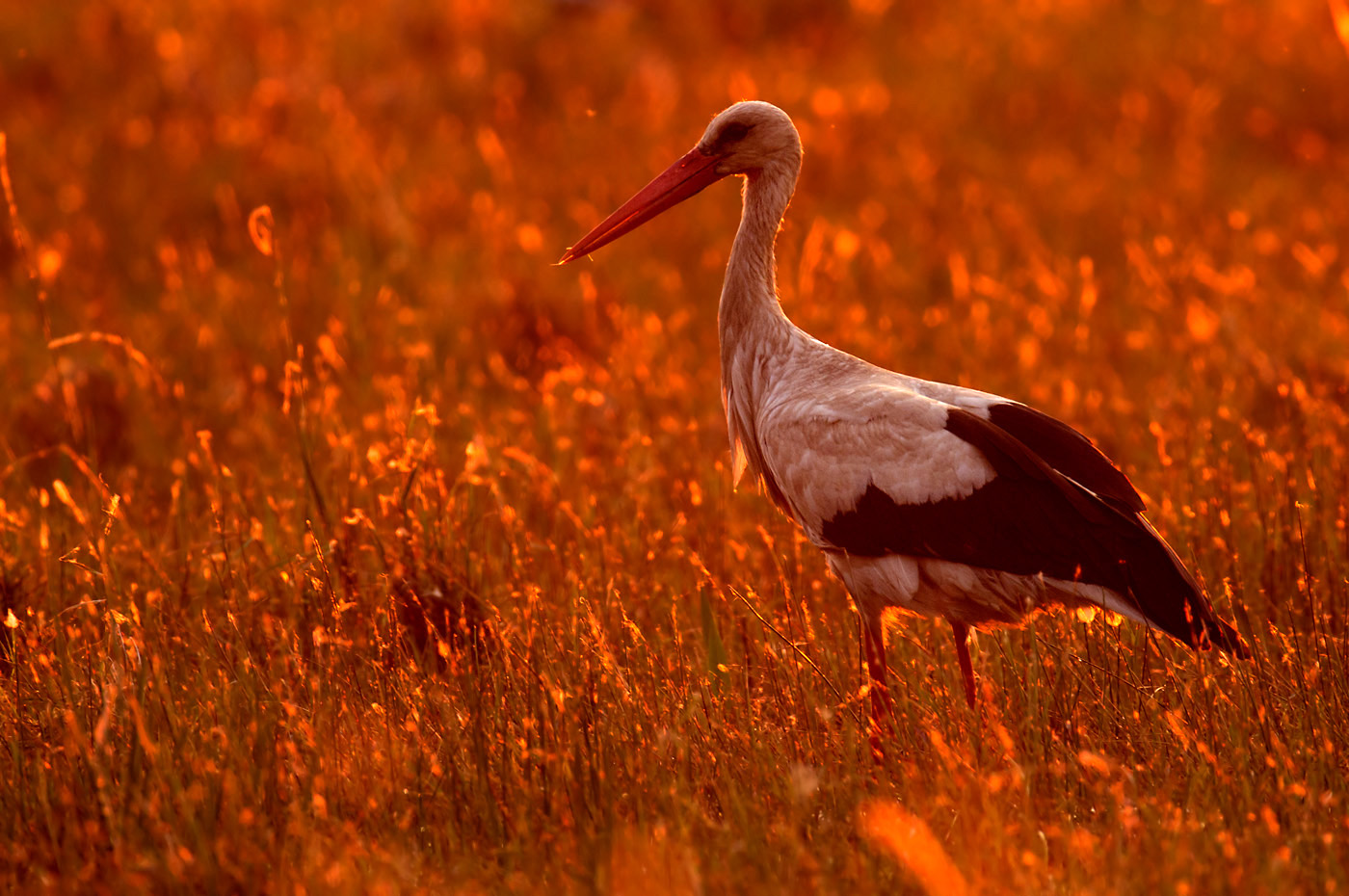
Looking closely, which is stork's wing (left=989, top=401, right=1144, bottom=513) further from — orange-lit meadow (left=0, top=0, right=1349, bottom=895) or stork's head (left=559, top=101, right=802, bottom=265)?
stork's head (left=559, top=101, right=802, bottom=265)

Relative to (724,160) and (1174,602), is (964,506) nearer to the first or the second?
(1174,602)

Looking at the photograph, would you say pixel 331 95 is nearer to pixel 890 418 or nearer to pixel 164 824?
pixel 890 418

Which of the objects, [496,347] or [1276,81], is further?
[1276,81]

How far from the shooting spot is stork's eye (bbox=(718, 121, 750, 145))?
4.15m

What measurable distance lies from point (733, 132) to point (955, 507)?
137 cm

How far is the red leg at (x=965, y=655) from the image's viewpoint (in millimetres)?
3539

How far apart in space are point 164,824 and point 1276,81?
940 centimetres

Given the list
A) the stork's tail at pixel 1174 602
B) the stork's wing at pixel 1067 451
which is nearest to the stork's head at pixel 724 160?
the stork's wing at pixel 1067 451

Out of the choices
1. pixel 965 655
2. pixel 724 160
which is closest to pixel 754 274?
pixel 724 160

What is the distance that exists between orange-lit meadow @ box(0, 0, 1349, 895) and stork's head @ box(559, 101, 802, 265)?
0.79 meters

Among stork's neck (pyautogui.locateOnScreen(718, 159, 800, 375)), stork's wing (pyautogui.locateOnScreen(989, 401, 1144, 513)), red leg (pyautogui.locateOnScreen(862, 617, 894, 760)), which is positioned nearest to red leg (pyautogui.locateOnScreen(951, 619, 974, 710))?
red leg (pyautogui.locateOnScreen(862, 617, 894, 760))

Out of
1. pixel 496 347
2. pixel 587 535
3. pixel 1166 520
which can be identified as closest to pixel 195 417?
pixel 496 347

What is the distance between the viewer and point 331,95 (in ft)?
30.3

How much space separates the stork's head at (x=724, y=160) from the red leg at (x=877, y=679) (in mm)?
1364
